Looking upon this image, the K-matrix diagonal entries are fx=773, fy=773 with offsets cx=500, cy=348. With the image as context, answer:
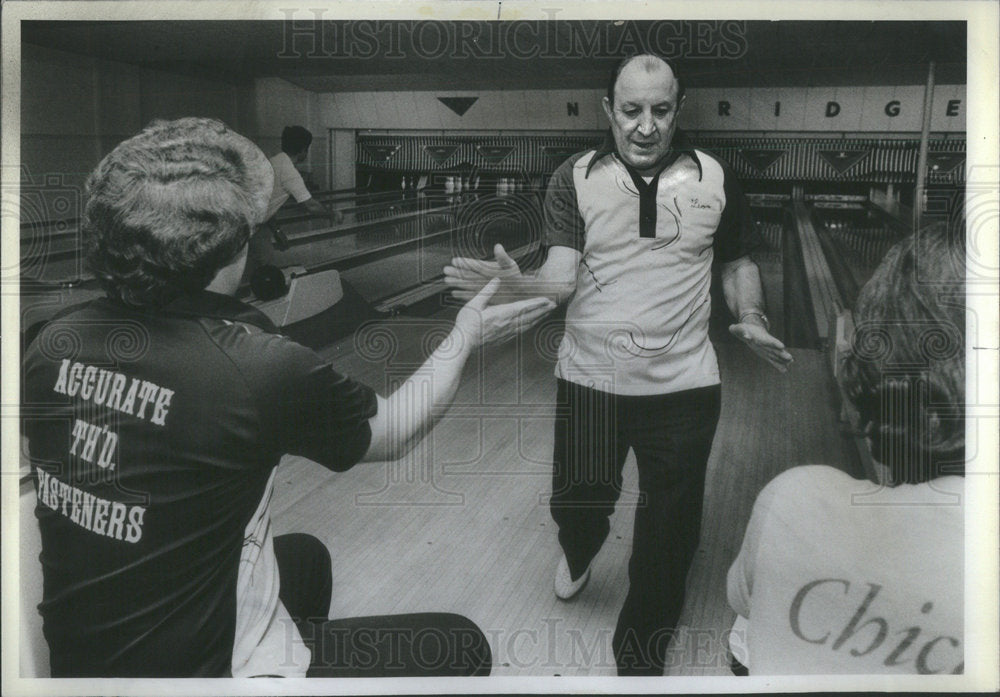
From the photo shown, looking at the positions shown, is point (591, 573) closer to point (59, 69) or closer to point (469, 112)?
point (469, 112)

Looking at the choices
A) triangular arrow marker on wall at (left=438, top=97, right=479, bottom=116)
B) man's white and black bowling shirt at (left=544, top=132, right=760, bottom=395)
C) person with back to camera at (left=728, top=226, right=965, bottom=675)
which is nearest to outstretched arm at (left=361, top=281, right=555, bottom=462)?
man's white and black bowling shirt at (left=544, top=132, right=760, bottom=395)

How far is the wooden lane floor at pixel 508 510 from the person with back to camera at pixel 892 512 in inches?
3.8

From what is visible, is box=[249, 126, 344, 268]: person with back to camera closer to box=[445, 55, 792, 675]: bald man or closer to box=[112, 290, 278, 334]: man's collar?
box=[112, 290, 278, 334]: man's collar

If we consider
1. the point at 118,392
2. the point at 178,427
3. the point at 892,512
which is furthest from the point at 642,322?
the point at 118,392

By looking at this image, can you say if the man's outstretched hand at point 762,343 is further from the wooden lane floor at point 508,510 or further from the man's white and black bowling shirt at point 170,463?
the man's white and black bowling shirt at point 170,463

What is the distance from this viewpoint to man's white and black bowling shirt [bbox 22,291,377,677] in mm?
1376

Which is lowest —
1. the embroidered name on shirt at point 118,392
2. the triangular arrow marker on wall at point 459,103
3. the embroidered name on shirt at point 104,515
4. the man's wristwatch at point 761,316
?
the embroidered name on shirt at point 104,515

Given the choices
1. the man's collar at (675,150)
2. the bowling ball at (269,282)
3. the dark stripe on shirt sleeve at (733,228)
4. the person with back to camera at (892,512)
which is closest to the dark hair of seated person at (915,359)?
the person with back to camera at (892,512)

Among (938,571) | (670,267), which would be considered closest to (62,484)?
(670,267)

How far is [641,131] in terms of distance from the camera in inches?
64.0

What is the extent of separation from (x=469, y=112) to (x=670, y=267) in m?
0.59

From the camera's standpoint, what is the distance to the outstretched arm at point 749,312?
159cm

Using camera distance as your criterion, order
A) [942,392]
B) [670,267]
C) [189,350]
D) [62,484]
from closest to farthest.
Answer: [189,350] → [62,484] → [670,267] → [942,392]

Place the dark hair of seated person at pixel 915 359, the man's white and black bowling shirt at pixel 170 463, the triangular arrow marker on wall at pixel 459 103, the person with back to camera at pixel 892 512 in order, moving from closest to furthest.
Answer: the man's white and black bowling shirt at pixel 170 463
the person with back to camera at pixel 892 512
the dark hair of seated person at pixel 915 359
the triangular arrow marker on wall at pixel 459 103
